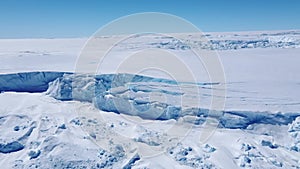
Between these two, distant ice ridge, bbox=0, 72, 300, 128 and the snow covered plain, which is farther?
distant ice ridge, bbox=0, 72, 300, 128

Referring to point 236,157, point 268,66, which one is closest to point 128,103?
point 236,157

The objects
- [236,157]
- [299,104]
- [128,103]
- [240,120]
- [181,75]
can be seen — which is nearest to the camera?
[236,157]

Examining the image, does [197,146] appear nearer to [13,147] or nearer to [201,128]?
[201,128]

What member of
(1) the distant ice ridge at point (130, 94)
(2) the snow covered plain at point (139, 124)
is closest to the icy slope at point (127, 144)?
(2) the snow covered plain at point (139, 124)

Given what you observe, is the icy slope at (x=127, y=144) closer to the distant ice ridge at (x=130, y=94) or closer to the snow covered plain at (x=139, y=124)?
the snow covered plain at (x=139, y=124)

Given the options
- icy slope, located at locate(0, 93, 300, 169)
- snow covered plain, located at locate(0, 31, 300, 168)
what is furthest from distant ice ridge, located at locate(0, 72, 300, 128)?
icy slope, located at locate(0, 93, 300, 169)

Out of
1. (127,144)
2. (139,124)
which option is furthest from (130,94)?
(127,144)

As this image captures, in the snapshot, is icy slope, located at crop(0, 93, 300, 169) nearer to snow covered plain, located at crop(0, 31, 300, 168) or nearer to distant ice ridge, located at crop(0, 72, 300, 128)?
snow covered plain, located at crop(0, 31, 300, 168)

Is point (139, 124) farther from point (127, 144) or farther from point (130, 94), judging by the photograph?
point (130, 94)
